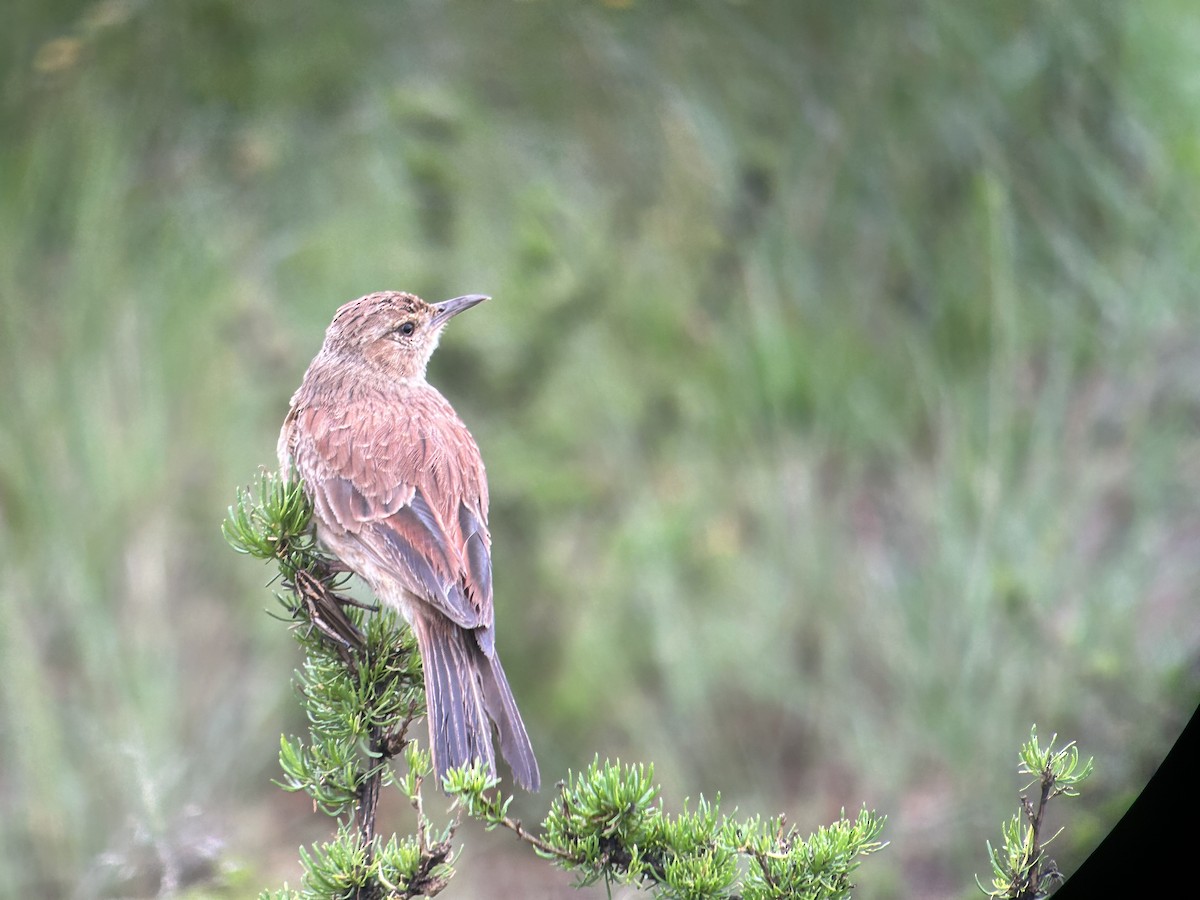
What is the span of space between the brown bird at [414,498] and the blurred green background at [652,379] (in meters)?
0.38

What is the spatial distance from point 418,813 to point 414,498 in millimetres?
599

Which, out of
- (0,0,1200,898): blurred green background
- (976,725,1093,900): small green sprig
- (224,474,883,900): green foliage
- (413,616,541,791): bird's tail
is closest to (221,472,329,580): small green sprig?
(224,474,883,900): green foliage

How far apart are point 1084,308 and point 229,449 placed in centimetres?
183

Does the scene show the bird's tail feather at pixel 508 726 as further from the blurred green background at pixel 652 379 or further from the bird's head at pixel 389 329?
the blurred green background at pixel 652 379

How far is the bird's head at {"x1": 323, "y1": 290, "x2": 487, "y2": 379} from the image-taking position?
2068 mm

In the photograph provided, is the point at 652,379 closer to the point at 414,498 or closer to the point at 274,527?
the point at 414,498

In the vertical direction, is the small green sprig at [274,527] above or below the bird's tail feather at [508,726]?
above

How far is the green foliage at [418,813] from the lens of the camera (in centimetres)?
133

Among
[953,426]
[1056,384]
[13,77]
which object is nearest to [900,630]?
[953,426]

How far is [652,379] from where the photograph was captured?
8.73 ft

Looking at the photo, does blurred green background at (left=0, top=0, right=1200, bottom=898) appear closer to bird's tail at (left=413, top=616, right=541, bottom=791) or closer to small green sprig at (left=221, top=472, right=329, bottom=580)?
small green sprig at (left=221, top=472, right=329, bottom=580)

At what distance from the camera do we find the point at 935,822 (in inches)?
98.1

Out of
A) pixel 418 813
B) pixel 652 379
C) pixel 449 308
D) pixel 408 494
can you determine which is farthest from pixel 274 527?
pixel 652 379

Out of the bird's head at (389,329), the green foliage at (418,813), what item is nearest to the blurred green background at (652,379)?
the bird's head at (389,329)
